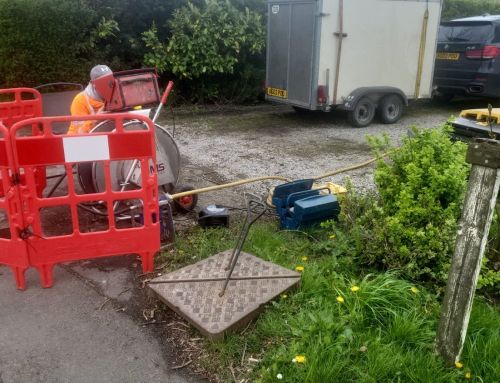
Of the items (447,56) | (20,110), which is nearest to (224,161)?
(20,110)

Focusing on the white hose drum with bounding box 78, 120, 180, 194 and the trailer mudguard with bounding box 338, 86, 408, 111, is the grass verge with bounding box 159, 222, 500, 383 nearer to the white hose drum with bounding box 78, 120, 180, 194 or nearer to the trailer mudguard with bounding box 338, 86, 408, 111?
the white hose drum with bounding box 78, 120, 180, 194

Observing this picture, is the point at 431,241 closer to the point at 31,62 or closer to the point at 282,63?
the point at 282,63

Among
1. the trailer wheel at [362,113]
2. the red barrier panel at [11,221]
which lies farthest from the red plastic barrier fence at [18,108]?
the trailer wheel at [362,113]

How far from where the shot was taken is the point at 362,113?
10039 millimetres

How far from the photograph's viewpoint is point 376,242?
372 cm

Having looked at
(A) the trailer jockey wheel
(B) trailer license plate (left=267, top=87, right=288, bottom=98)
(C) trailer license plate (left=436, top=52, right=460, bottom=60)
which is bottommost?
(A) the trailer jockey wheel

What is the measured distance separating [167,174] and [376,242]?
226 cm

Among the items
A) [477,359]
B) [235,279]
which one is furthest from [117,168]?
[477,359]

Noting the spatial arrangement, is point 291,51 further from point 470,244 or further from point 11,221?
point 470,244

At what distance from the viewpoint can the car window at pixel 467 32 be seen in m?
10.6

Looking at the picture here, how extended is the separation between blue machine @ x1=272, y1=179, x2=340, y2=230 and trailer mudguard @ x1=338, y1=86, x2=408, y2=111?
5.04 meters

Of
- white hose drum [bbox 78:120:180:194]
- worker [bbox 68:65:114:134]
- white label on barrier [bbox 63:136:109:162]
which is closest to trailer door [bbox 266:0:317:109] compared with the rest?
white hose drum [bbox 78:120:180:194]

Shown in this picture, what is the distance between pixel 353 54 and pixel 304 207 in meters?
5.77

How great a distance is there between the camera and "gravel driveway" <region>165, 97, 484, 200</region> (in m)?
7.06
